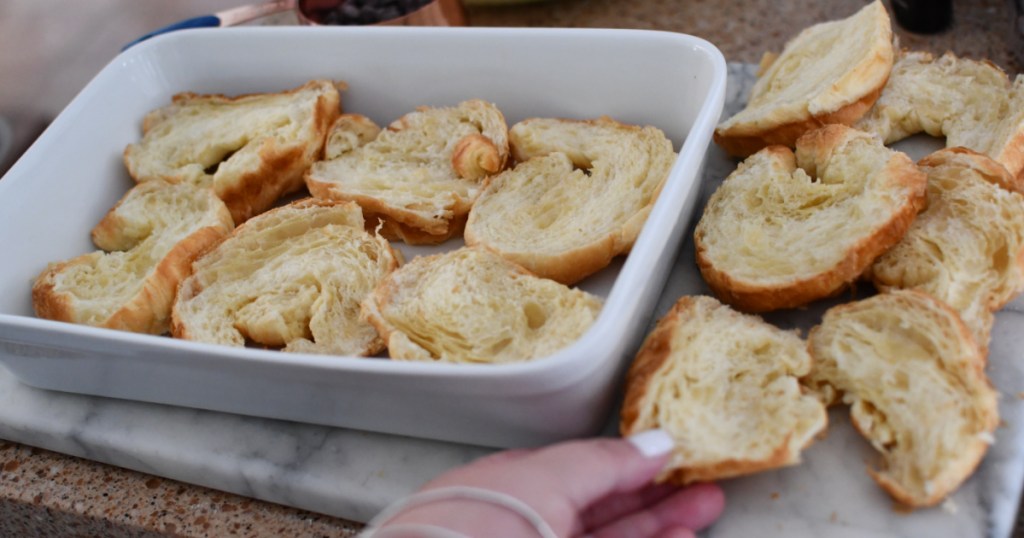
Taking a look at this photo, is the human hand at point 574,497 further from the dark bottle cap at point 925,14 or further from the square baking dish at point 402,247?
the dark bottle cap at point 925,14

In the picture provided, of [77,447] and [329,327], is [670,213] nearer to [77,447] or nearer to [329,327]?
[329,327]

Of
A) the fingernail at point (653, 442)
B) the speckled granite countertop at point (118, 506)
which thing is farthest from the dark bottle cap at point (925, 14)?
the fingernail at point (653, 442)

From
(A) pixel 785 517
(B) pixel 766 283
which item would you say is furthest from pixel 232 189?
(A) pixel 785 517

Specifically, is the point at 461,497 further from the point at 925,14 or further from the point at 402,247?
the point at 925,14

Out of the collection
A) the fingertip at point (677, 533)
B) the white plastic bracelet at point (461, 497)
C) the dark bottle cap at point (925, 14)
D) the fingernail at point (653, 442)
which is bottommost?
the dark bottle cap at point (925, 14)

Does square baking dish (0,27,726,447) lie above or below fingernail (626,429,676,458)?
above

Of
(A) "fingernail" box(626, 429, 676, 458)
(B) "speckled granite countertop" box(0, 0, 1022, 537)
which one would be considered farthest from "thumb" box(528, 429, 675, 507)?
(B) "speckled granite countertop" box(0, 0, 1022, 537)

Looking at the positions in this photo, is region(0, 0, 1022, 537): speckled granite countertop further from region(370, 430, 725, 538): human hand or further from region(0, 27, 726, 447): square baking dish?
region(370, 430, 725, 538): human hand

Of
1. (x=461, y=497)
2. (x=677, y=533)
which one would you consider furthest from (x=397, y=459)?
(x=677, y=533)
